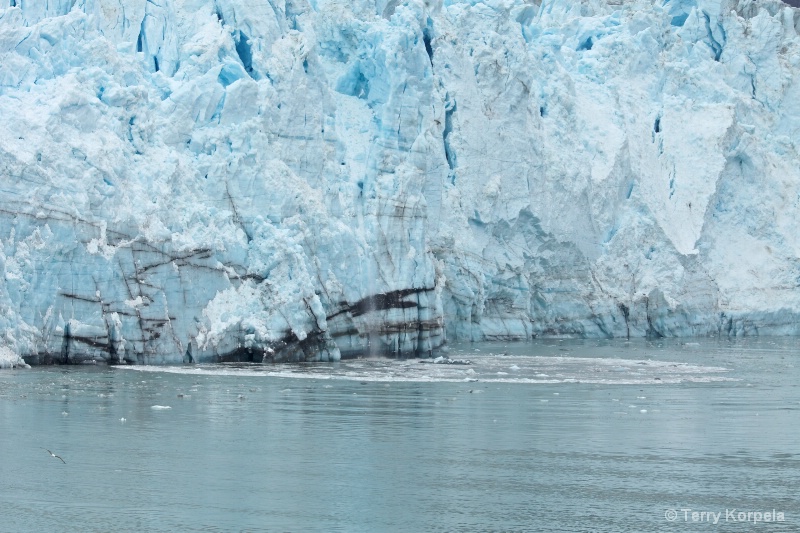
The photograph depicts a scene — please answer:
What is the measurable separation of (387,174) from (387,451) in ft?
39.4

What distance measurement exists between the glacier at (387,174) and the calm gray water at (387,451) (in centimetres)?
173

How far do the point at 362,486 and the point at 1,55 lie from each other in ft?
37.8

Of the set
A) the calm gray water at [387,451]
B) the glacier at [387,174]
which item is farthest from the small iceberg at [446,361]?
the calm gray water at [387,451]

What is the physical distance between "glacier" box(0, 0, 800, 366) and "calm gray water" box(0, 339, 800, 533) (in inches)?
68.1

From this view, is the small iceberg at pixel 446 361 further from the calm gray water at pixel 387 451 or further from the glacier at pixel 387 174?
the calm gray water at pixel 387 451

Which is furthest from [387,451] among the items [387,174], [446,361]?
[387,174]

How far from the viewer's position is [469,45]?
91.8ft

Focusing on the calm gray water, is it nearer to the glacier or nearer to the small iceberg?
the glacier

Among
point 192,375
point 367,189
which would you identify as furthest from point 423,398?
point 367,189

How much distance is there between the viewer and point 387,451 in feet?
36.3

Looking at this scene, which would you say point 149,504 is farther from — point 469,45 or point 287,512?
point 469,45

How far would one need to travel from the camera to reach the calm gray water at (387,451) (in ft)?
28.3

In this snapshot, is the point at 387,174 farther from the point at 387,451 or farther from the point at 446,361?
the point at 387,451

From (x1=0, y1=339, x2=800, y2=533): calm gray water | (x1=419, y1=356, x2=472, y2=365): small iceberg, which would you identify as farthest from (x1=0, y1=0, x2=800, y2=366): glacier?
(x1=0, y1=339, x2=800, y2=533): calm gray water
